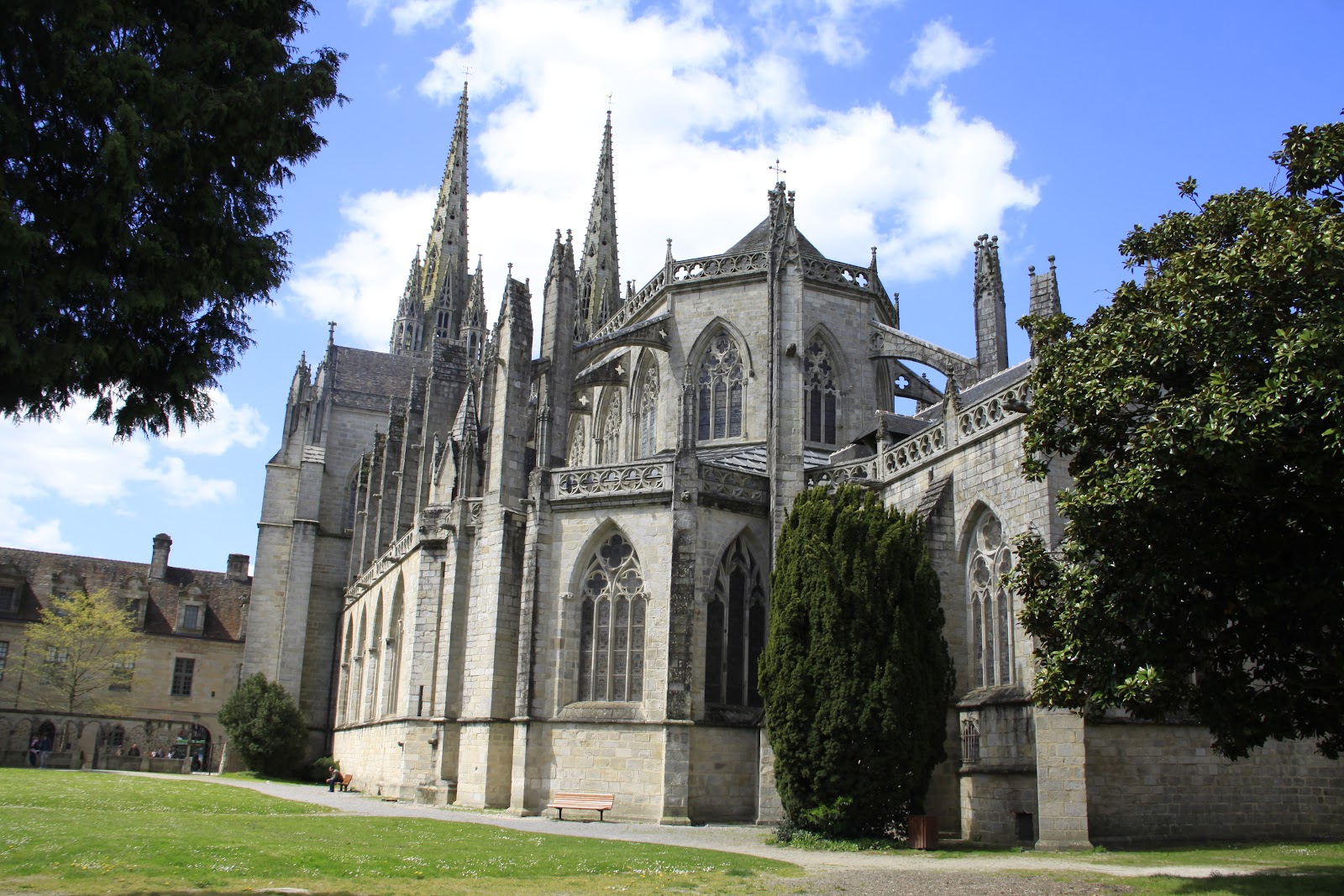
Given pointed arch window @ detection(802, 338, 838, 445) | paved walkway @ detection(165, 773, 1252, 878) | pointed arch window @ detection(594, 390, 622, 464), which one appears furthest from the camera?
pointed arch window @ detection(594, 390, 622, 464)

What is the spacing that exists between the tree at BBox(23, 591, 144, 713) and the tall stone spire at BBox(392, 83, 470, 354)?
34.9 meters

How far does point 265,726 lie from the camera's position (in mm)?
42656

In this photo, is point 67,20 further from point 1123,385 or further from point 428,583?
point 428,583

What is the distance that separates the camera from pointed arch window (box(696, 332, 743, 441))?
32.0 m

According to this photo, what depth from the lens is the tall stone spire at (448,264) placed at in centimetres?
8100

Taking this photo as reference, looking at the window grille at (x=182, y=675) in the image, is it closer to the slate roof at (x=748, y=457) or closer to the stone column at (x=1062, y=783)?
the slate roof at (x=748, y=457)

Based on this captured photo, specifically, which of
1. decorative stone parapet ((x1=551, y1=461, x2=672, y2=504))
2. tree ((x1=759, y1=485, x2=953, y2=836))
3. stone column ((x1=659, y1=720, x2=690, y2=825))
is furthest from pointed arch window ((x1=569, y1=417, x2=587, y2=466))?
tree ((x1=759, y1=485, x2=953, y2=836))

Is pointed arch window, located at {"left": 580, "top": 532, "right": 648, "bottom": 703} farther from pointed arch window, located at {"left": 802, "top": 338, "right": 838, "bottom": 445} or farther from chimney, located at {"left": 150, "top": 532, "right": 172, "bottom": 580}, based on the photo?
chimney, located at {"left": 150, "top": 532, "right": 172, "bottom": 580}

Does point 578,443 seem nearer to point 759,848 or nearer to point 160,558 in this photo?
point 759,848

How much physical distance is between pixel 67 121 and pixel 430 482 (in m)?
26.8

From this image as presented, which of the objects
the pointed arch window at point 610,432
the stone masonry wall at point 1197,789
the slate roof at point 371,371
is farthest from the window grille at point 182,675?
the stone masonry wall at point 1197,789

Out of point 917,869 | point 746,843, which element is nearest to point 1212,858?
point 917,869

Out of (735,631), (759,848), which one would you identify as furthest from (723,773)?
(759,848)

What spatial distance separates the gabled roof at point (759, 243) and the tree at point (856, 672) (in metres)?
14.7
